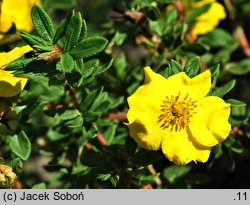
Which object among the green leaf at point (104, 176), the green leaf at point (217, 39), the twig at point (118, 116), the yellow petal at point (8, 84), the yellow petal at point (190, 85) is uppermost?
the yellow petal at point (8, 84)

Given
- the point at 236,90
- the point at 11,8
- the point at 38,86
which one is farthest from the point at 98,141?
the point at 236,90

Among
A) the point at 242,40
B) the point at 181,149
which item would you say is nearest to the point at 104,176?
the point at 181,149

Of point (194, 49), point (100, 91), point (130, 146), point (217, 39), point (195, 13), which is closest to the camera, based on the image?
point (130, 146)

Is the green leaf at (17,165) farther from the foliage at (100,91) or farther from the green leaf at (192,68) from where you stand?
the green leaf at (192,68)

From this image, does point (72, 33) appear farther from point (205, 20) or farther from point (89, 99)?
point (205, 20)

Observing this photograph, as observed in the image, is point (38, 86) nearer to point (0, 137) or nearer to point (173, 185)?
point (0, 137)

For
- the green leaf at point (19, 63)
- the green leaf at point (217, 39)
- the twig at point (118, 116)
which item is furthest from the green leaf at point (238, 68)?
the green leaf at point (19, 63)

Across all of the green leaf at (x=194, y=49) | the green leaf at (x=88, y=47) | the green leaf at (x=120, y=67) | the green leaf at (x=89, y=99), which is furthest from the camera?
the green leaf at (x=120, y=67)
